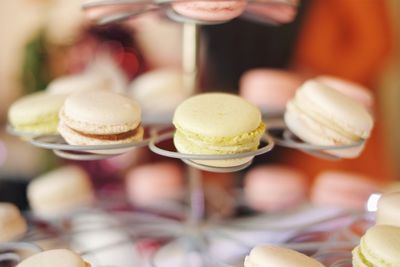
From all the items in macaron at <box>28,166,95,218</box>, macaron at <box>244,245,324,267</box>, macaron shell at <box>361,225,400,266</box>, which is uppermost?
macaron shell at <box>361,225,400,266</box>

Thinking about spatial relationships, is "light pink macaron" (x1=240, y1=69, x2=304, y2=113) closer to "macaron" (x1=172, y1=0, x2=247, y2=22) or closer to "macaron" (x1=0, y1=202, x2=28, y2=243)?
"macaron" (x1=172, y1=0, x2=247, y2=22)

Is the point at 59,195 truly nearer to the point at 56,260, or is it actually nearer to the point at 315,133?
the point at 56,260

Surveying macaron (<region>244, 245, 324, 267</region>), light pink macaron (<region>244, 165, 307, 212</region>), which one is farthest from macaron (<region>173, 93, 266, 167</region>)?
light pink macaron (<region>244, 165, 307, 212</region>)

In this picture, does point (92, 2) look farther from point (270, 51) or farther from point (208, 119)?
point (270, 51)

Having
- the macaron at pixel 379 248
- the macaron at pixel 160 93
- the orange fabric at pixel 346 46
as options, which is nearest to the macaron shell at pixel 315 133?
the macaron at pixel 379 248

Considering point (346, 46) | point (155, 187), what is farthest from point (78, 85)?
point (346, 46)

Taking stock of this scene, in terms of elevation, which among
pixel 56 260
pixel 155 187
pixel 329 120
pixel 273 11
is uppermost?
pixel 273 11

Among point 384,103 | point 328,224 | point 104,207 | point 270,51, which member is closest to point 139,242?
point 104,207
